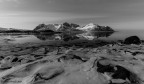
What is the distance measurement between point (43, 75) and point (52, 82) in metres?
0.77

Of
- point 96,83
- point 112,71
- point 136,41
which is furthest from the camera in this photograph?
point 136,41

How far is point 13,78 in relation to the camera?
5.99 metres

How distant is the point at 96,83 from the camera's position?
5359 mm

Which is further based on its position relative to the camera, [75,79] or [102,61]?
[102,61]

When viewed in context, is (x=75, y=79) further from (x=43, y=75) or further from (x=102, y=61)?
(x=102, y=61)

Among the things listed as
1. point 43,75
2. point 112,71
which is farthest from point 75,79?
point 112,71

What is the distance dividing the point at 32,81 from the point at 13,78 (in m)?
1.18

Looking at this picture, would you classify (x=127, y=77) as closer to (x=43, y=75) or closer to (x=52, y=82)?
(x=52, y=82)

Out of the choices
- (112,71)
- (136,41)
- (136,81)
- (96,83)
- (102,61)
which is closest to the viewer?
(96,83)

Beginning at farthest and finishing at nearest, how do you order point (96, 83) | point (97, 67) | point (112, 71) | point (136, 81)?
point (97, 67)
point (112, 71)
point (136, 81)
point (96, 83)

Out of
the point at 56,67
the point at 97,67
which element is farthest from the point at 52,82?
the point at 97,67

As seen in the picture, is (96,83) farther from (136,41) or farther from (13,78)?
(136,41)

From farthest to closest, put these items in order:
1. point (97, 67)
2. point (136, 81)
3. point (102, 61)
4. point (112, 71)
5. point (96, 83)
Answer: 1. point (102, 61)
2. point (97, 67)
3. point (112, 71)
4. point (136, 81)
5. point (96, 83)

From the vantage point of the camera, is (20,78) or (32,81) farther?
(20,78)
